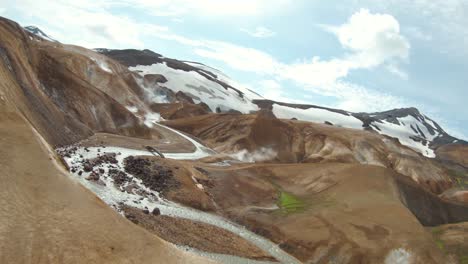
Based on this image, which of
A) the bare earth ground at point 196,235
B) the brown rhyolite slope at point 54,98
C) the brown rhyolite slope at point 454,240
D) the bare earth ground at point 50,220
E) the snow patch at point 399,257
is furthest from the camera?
the brown rhyolite slope at point 54,98

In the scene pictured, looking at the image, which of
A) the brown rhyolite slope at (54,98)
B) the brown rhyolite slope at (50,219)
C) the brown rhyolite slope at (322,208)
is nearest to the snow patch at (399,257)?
the brown rhyolite slope at (322,208)

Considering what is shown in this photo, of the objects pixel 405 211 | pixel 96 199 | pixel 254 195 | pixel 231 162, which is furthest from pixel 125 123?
pixel 96 199

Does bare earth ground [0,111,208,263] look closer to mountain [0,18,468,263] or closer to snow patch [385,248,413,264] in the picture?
mountain [0,18,468,263]

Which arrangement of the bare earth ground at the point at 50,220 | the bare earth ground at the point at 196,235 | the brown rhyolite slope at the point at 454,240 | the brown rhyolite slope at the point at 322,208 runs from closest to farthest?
the bare earth ground at the point at 50,220 → the bare earth ground at the point at 196,235 → the brown rhyolite slope at the point at 322,208 → the brown rhyolite slope at the point at 454,240

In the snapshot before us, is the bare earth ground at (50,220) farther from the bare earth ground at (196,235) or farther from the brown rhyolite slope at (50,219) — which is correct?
the bare earth ground at (196,235)

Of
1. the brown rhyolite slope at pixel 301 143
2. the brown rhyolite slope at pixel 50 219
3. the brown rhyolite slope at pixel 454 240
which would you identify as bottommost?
the brown rhyolite slope at pixel 454 240

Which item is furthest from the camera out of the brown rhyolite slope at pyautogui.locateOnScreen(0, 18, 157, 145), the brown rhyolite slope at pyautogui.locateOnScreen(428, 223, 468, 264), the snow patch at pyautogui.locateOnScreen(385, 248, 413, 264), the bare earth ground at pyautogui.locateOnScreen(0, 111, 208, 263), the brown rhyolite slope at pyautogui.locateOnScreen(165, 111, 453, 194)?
the brown rhyolite slope at pyautogui.locateOnScreen(165, 111, 453, 194)

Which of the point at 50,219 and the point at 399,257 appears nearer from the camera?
the point at 50,219

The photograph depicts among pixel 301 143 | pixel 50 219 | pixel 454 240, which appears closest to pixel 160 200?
pixel 50 219

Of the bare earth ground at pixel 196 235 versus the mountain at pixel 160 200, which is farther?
the bare earth ground at pixel 196 235

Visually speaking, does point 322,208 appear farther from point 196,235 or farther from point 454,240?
point 196,235

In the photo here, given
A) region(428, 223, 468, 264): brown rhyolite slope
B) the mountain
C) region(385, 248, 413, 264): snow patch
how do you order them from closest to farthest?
the mountain
region(385, 248, 413, 264): snow patch
region(428, 223, 468, 264): brown rhyolite slope

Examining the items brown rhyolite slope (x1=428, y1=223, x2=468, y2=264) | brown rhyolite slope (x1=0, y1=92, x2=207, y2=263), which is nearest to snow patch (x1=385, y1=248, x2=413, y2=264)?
brown rhyolite slope (x1=428, y1=223, x2=468, y2=264)

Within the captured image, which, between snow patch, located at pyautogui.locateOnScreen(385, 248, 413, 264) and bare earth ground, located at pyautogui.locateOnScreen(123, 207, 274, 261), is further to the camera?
snow patch, located at pyautogui.locateOnScreen(385, 248, 413, 264)
